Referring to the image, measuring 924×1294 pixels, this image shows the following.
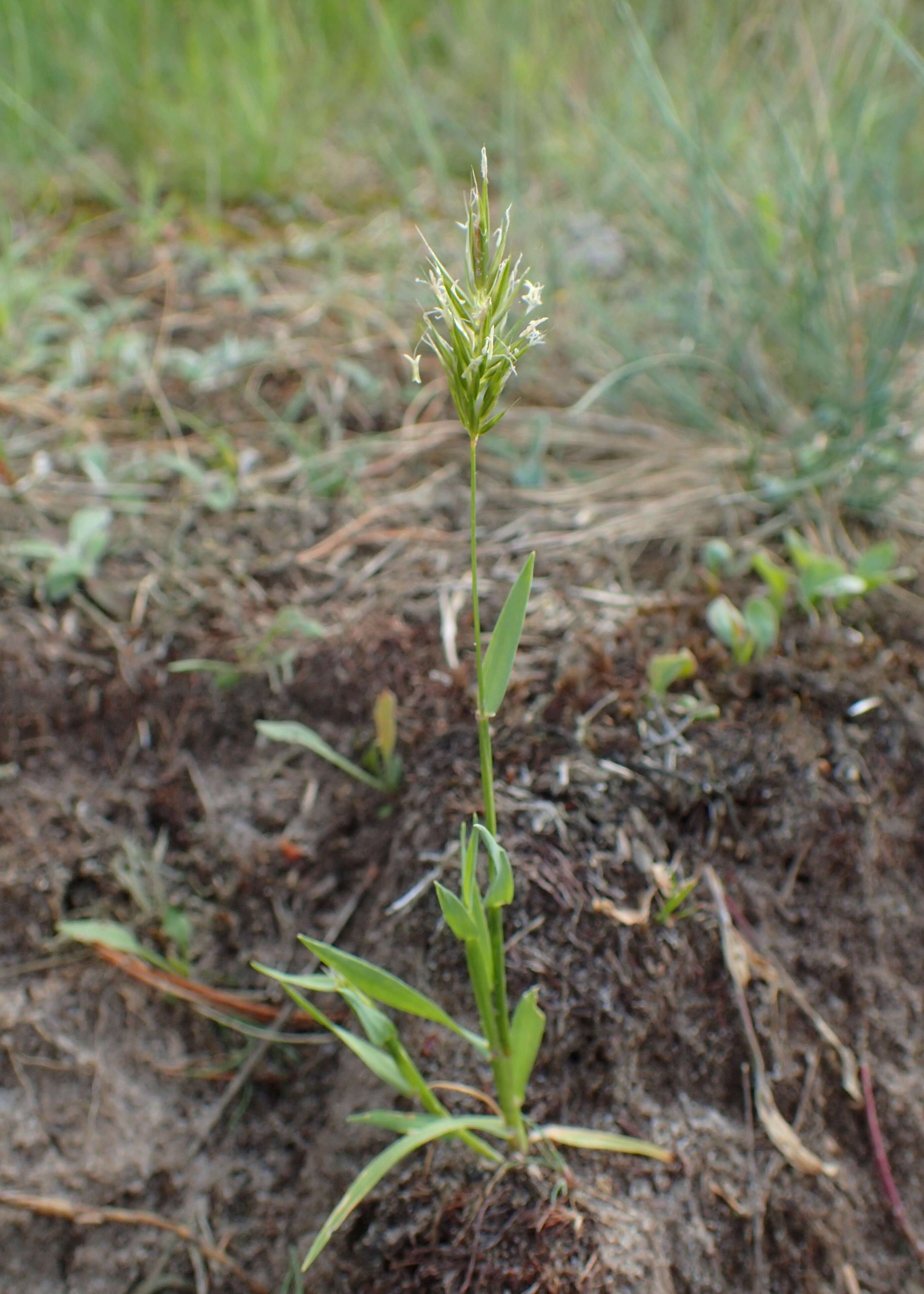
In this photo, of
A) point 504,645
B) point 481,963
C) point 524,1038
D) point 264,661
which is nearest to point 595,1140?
point 524,1038

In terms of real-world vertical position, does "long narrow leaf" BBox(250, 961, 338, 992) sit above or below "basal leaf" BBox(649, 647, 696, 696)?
below

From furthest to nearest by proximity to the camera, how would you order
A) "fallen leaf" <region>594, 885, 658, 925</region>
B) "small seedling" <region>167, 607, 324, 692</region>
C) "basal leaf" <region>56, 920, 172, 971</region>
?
"small seedling" <region>167, 607, 324, 692</region>
"basal leaf" <region>56, 920, 172, 971</region>
"fallen leaf" <region>594, 885, 658, 925</region>

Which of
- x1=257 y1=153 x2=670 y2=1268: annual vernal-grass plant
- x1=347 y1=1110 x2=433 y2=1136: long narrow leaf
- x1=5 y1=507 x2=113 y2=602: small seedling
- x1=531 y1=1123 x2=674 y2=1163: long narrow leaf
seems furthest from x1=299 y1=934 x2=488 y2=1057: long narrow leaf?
x1=5 y1=507 x2=113 y2=602: small seedling

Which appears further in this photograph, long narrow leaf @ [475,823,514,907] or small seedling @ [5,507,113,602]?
small seedling @ [5,507,113,602]

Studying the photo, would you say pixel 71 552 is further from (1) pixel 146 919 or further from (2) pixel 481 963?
(2) pixel 481 963

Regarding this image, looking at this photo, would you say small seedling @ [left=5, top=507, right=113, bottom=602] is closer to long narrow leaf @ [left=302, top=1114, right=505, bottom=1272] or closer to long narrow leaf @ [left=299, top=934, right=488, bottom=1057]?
long narrow leaf @ [left=299, top=934, right=488, bottom=1057]

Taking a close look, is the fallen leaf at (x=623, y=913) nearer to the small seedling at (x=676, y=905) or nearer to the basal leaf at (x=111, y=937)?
the small seedling at (x=676, y=905)

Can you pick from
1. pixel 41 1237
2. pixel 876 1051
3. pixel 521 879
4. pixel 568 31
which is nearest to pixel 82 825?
pixel 41 1237

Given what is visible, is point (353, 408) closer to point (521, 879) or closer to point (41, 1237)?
point (521, 879)
